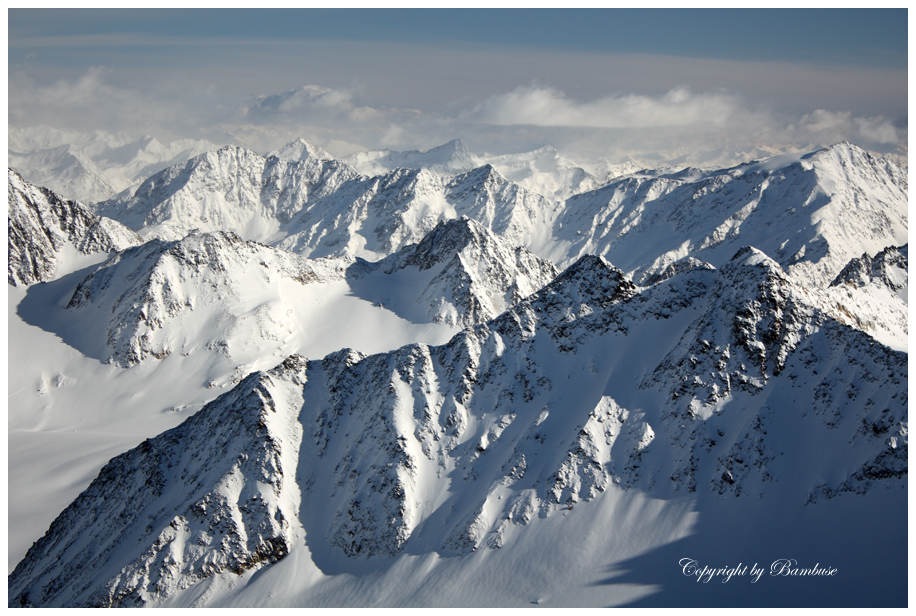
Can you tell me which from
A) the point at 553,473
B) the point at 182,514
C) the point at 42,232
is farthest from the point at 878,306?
the point at 42,232

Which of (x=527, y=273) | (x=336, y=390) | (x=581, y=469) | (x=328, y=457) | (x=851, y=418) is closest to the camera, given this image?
(x=851, y=418)

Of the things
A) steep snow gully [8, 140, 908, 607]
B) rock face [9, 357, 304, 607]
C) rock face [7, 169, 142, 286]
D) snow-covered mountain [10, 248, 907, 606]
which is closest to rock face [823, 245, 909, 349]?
steep snow gully [8, 140, 908, 607]

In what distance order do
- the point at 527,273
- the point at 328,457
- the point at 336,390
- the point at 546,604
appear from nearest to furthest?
1. the point at 546,604
2. the point at 328,457
3. the point at 336,390
4. the point at 527,273

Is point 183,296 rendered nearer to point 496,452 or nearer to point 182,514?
point 182,514

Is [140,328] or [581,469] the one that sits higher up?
[581,469]
